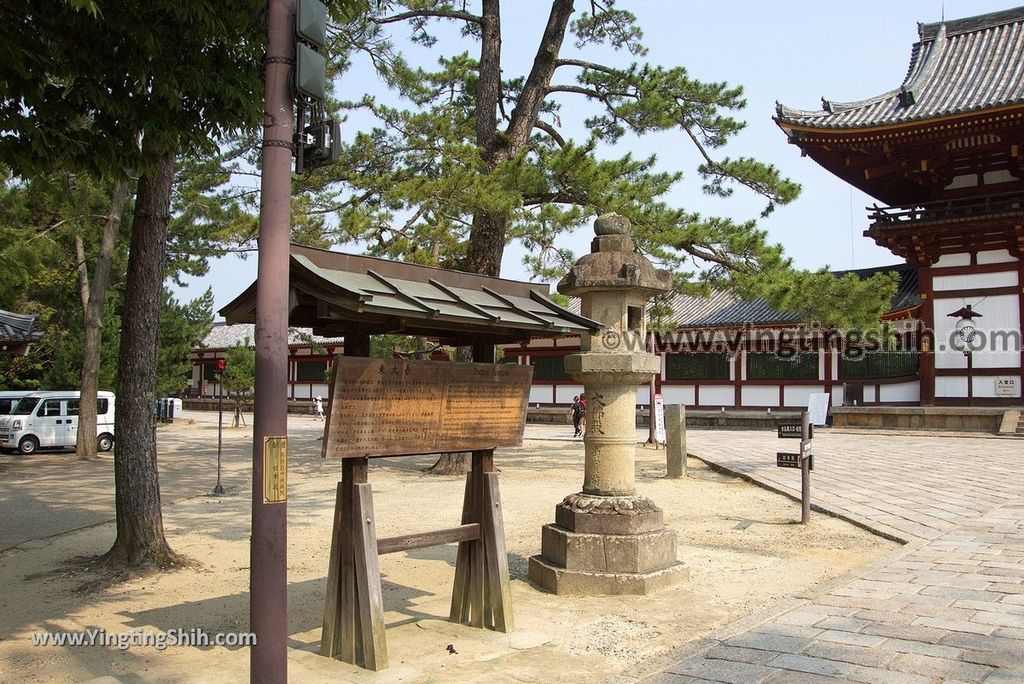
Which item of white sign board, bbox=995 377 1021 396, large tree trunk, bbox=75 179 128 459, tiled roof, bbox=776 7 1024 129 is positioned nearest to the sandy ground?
large tree trunk, bbox=75 179 128 459

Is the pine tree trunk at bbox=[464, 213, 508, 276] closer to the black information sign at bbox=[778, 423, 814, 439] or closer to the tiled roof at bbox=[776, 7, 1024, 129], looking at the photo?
the black information sign at bbox=[778, 423, 814, 439]

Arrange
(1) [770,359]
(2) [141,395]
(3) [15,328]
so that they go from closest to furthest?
(2) [141,395] < (3) [15,328] < (1) [770,359]

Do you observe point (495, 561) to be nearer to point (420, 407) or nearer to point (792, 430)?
point (420, 407)

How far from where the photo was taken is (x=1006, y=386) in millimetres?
19797

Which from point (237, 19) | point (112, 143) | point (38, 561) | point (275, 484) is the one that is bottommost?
point (38, 561)

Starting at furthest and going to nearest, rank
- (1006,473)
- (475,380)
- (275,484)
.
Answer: (1006,473), (475,380), (275,484)

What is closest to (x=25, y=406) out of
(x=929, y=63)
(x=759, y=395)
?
(x=759, y=395)

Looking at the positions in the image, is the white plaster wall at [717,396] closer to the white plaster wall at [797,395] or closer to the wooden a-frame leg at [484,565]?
the white plaster wall at [797,395]

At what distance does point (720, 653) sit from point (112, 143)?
5337 mm

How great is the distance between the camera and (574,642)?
4977mm

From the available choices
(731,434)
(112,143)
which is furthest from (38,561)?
(731,434)

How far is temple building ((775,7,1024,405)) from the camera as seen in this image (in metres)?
19.2

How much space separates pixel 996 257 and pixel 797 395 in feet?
23.5

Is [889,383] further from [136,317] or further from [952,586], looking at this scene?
[136,317]
